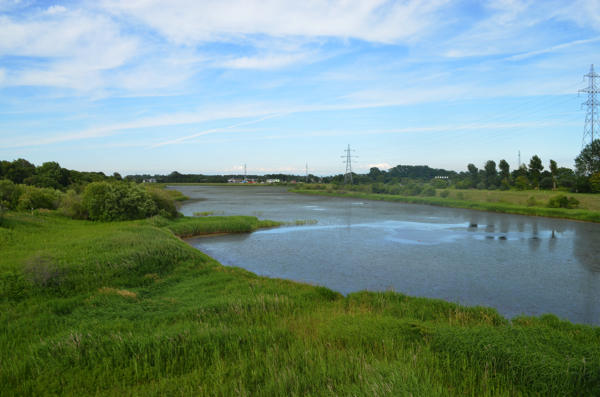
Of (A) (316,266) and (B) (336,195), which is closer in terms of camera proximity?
(A) (316,266)

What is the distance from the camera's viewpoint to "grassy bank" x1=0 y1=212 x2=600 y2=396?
418 centimetres

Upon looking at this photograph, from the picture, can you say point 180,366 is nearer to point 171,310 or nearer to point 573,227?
point 171,310

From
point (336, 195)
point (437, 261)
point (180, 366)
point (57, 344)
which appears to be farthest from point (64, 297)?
point (336, 195)

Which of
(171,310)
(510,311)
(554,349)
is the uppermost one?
(554,349)

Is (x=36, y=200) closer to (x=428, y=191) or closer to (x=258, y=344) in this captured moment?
(x=258, y=344)

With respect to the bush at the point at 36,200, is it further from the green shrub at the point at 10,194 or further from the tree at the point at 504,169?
the tree at the point at 504,169

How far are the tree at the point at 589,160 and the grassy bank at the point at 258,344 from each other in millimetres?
65451

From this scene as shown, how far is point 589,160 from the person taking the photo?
57.3 metres

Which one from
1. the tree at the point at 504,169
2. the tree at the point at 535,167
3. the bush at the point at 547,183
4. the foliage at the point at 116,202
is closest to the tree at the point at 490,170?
the tree at the point at 504,169

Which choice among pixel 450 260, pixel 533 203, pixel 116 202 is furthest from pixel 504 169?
pixel 116 202

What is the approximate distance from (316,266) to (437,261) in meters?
6.16

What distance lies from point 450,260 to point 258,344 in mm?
14221

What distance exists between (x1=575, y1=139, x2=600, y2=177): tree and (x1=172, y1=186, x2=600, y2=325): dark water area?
119 ft

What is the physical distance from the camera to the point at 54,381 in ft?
15.2
